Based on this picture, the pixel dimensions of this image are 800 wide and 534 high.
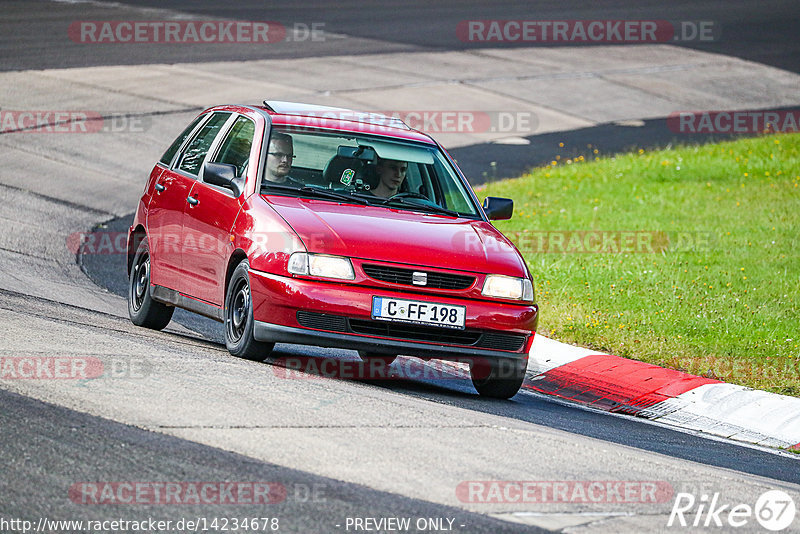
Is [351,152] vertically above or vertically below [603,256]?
above

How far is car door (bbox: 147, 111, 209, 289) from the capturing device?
894 centimetres

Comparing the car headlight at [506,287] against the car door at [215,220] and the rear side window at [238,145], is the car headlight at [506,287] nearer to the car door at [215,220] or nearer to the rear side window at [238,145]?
the car door at [215,220]

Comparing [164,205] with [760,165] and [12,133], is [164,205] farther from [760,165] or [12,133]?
[760,165]

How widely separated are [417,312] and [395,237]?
520mm

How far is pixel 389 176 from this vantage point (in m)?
8.69

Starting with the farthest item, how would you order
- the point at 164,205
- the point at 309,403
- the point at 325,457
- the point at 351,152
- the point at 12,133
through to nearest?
the point at 12,133, the point at 164,205, the point at 351,152, the point at 309,403, the point at 325,457

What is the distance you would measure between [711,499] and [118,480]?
2.71 m

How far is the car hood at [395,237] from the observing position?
7.48 m

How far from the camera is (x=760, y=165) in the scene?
782 inches

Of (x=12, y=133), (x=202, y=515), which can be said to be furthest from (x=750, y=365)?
(x=12, y=133)
